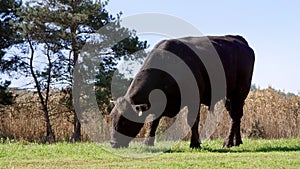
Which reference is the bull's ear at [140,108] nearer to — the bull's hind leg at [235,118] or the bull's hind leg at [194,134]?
the bull's hind leg at [194,134]

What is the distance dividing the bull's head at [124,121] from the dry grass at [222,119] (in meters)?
5.56

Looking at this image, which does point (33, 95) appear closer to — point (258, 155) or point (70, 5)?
point (70, 5)

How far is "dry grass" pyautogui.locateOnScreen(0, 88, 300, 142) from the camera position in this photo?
647 inches

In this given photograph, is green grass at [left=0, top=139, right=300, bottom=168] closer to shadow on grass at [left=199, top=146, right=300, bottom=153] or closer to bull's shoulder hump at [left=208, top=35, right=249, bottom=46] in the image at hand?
shadow on grass at [left=199, top=146, right=300, bottom=153]

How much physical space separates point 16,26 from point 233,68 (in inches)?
370

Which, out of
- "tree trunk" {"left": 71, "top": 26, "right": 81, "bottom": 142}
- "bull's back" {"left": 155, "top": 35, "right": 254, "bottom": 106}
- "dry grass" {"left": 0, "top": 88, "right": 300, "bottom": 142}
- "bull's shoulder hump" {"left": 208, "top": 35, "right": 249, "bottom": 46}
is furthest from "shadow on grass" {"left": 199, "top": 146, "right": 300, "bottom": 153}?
"tree trunk" {"left": 71, "top": 26, "right": 81, "bottom": 142}

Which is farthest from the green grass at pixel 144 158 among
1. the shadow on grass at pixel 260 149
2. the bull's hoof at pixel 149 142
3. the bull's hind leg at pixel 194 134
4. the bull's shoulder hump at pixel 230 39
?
the bull's shoulder hump at pixel 230 39

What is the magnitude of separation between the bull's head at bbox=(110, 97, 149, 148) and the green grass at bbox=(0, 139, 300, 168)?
314mm

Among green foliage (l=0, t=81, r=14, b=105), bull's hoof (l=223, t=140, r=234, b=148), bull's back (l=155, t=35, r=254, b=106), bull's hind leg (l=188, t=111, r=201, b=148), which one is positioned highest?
bull's back (l=155, t=35, r=254, b=106)

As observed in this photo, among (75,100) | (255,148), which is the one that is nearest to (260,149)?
(255,148)

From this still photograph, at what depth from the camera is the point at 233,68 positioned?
37.8ft

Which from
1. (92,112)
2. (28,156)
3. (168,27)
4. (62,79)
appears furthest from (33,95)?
(28,156)

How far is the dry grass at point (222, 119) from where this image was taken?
1642 cm

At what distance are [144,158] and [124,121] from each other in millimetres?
1594
